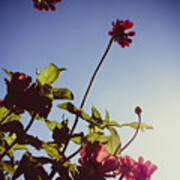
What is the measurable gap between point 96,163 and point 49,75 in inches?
19.4

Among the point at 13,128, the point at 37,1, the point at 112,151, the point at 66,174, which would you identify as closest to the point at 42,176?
the point at 66,174

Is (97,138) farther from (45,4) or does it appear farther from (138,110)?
(45,4)

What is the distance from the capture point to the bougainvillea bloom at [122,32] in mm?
1671

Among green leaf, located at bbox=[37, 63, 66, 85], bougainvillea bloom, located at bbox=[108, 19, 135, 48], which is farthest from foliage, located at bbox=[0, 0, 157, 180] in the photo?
bougainvillea bloom, located at bbox=[108, 19, 135, 48]

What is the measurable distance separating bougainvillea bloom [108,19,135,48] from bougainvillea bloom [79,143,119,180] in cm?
110

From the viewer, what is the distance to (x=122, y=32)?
1.68 meters

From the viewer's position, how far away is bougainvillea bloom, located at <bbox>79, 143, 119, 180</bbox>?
2.56 ft

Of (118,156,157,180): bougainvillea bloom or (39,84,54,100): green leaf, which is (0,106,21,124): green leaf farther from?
(118,156,157,180): bougainvillea bloom

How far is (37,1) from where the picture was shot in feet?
5.32

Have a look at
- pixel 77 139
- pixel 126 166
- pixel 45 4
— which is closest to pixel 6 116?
pixel 77 139

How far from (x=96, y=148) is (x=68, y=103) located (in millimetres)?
305

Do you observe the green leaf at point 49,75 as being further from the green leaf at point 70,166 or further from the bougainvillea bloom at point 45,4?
the bougainvillea bloom at point 45,4

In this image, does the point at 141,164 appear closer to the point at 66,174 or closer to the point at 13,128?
the point at 66,174

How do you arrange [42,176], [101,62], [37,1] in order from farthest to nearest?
[37,1] < [101,62] < [42,176]
